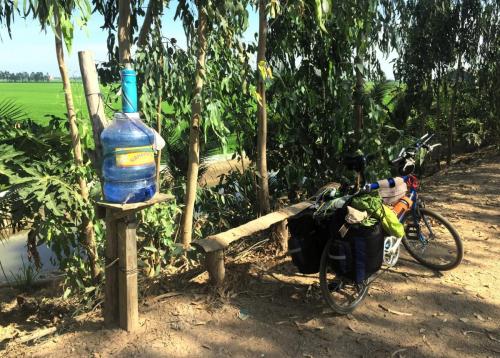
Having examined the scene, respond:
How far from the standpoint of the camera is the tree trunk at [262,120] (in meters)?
4.17

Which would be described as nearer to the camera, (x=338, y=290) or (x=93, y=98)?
(x=93, y=98)

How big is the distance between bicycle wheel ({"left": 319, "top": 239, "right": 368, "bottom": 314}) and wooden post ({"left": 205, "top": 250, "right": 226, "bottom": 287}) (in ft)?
2.49

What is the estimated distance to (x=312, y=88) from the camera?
5.39 metres

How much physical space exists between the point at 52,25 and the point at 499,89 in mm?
10131

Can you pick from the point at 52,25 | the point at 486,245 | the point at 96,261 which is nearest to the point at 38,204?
the point at 96,261

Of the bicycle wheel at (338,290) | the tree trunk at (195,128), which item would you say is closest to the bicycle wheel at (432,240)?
the bicycle wheel at (338,290)

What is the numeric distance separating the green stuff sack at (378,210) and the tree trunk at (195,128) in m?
1.43

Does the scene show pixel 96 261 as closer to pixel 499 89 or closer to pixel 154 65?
pixel 154 65

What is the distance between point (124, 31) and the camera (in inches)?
135

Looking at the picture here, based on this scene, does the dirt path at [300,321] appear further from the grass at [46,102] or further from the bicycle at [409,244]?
the grass at [46,102]

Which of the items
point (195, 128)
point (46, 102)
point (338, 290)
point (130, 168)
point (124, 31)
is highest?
point (46, 102)

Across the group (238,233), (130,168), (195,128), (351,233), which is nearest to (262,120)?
(195,128)

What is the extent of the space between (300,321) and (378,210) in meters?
0.94

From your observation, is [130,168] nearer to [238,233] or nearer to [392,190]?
[238,233]
